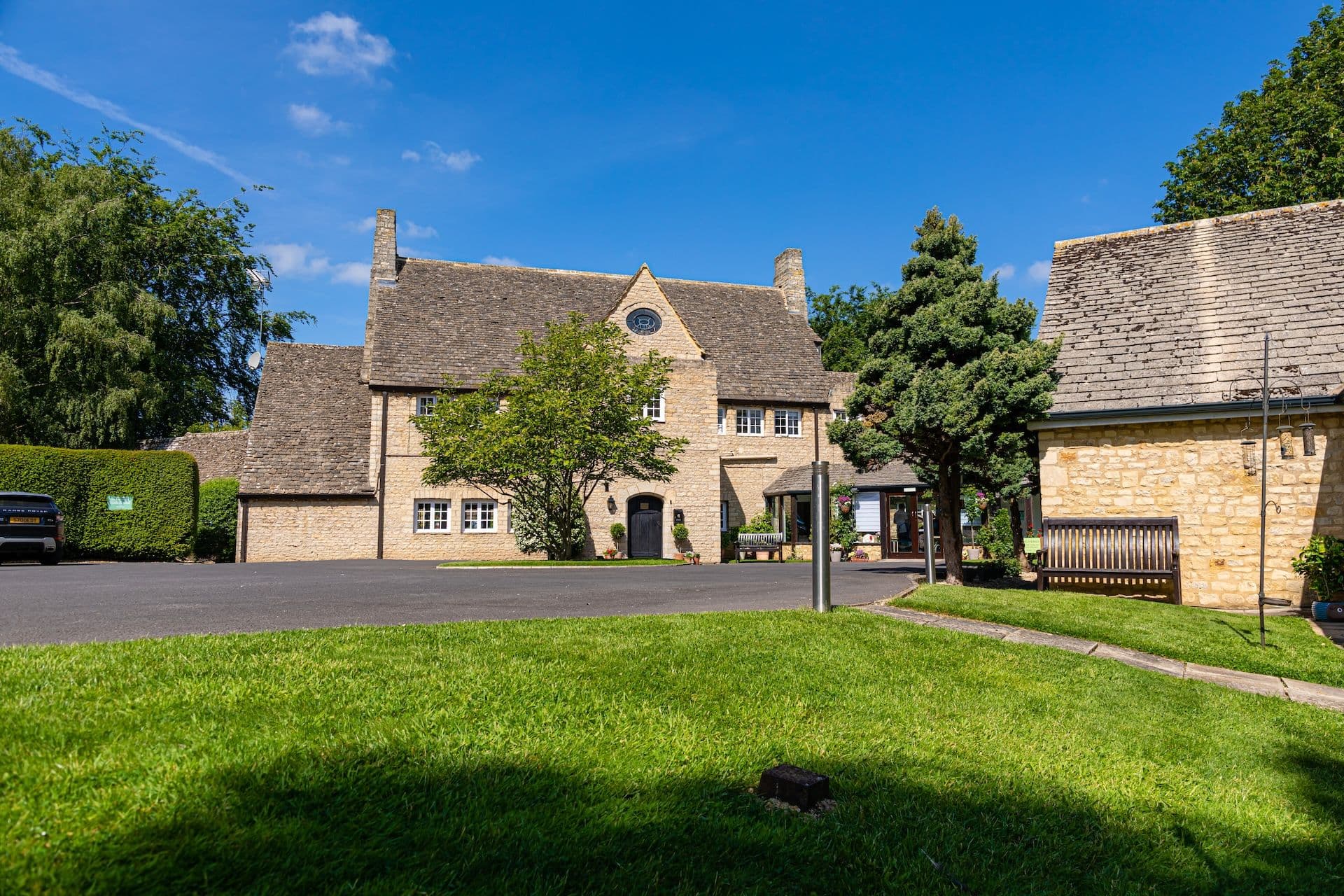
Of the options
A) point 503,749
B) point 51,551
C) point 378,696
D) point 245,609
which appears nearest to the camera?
point 503,749

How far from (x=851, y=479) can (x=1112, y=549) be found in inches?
691

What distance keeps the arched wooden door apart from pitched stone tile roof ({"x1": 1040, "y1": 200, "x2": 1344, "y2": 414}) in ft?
53.2

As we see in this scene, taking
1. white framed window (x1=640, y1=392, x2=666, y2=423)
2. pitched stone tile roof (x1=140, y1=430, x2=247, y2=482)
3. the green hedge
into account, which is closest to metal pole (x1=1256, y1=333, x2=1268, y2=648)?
white framed window (x1=640, y1=392, x2=666, y2=423)

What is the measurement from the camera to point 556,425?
75.3ft

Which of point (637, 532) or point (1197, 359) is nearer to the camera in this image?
point (1197, 359)

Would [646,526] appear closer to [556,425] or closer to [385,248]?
[556,425]

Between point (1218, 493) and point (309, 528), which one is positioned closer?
point (1218, 493)

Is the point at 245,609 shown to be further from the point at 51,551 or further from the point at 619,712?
the point at 51,551

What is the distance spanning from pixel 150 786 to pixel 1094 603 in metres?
11.8

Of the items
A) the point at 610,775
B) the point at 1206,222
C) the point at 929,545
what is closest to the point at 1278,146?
the point at 1206,222

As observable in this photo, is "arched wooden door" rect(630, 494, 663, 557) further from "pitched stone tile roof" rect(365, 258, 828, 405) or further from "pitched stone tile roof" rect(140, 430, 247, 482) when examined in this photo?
"pitched stone tile roof" rect(140, 430, 247, 482)

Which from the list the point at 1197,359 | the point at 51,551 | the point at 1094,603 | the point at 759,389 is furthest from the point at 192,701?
the point at 759,389

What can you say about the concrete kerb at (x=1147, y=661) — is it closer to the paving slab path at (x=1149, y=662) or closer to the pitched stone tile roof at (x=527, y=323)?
the paving slab path at (x=1149, y=662)

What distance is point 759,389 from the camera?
33.2 meters
